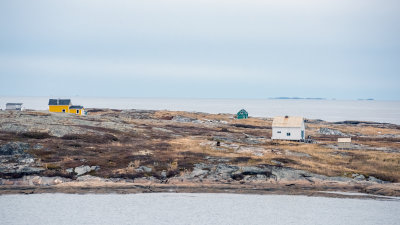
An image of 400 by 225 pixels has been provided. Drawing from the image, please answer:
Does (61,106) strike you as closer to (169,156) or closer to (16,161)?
(16,161)

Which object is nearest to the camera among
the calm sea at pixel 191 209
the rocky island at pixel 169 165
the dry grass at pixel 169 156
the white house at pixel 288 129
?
the calm sea at pixel 191 209

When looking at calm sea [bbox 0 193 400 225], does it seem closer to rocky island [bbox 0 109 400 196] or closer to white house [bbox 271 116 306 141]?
rocky island [bbox 0 109 400 196]

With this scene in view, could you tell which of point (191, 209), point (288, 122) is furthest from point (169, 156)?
point (288, 122)

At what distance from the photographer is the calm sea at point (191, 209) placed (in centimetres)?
3938

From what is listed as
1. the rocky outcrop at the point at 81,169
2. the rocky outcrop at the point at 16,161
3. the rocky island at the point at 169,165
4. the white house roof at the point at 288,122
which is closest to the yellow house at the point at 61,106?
the rocky island at the point at 169,165

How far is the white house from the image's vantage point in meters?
78.4

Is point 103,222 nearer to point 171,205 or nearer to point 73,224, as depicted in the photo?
point 73,224

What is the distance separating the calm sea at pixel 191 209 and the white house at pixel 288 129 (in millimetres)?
33198

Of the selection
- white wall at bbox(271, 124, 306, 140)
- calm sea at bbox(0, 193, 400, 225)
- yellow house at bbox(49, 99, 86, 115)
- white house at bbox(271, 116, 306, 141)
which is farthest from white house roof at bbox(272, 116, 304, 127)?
yellow house at bbox(49, 99, 86, 115)

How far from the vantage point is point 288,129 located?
79000 millimetres

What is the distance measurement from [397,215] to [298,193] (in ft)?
31.1

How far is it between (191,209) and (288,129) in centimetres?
4007

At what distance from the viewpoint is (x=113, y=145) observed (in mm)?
62531

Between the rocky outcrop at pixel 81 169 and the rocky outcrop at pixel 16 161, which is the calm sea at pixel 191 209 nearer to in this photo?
the rocky outcrop at pixel 81 169
